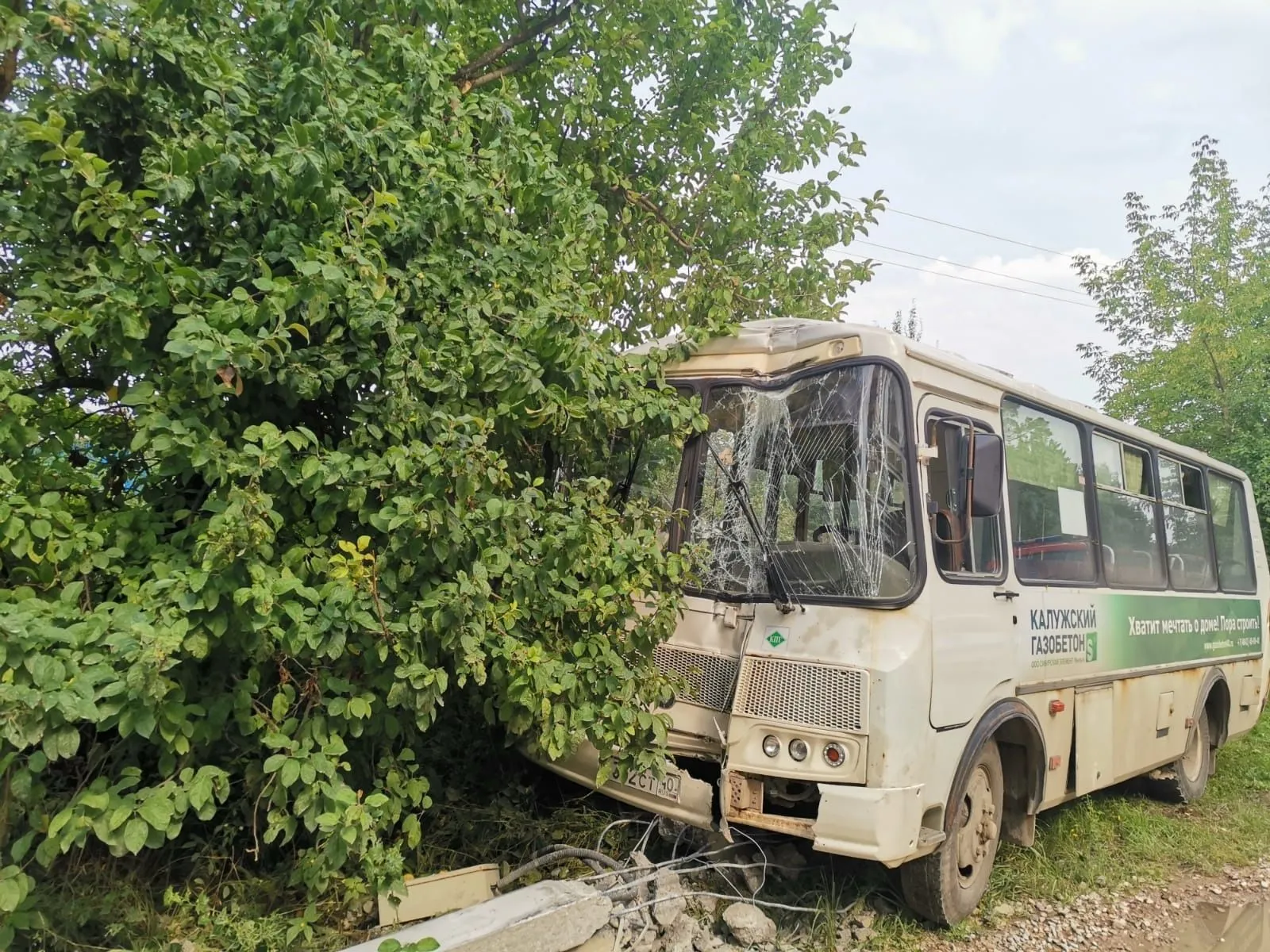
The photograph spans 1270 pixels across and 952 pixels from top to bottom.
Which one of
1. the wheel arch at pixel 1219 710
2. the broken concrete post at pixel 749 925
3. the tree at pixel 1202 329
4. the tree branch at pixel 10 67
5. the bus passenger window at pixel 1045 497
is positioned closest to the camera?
the tree branch at pixel 10 67

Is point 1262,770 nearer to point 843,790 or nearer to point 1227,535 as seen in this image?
point 1227,535

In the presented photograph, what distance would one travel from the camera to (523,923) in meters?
3.59

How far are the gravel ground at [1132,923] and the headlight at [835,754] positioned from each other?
133 cm

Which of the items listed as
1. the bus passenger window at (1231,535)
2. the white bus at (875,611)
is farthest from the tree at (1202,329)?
the white bus at (875,611)

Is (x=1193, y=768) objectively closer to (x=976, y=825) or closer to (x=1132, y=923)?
(x=1132, y=923)

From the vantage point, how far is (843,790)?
405 cm

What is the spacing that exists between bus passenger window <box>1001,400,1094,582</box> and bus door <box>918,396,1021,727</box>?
0.52 metres

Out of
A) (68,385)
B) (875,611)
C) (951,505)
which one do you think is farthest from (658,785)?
(68,385)

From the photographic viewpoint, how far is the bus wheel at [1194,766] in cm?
796

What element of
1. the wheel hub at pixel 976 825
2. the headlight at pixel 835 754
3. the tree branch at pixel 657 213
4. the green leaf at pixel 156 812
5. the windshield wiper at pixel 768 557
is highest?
the tree branch at pixel 657 213

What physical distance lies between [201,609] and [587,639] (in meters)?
1.66

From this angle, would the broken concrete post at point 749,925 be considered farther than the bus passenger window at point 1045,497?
No

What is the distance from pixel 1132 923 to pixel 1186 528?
13.1ft

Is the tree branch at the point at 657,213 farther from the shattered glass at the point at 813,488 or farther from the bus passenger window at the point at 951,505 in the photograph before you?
the bus passenger window at the point at 951,505
